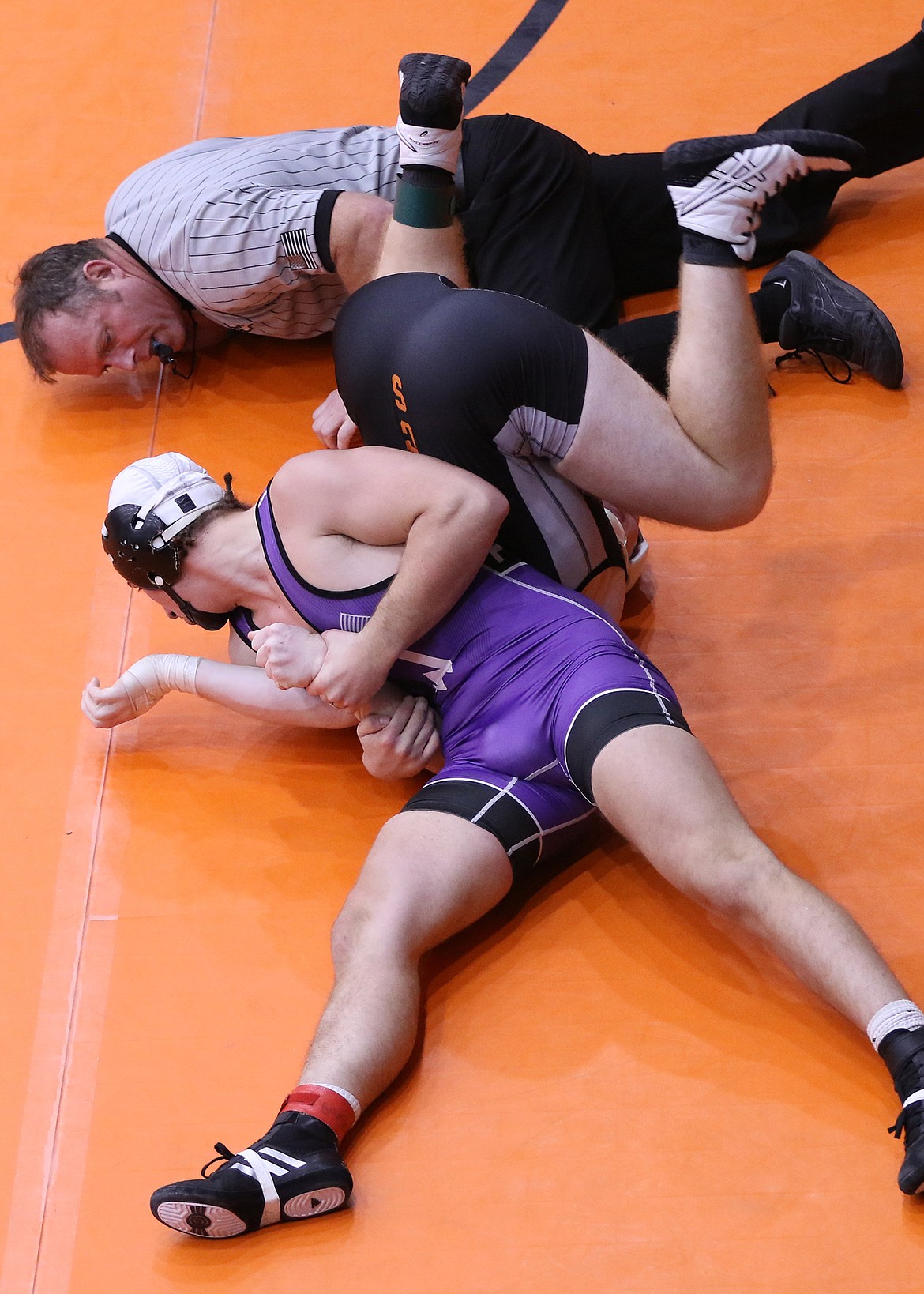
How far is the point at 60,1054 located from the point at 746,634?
5.80 feet

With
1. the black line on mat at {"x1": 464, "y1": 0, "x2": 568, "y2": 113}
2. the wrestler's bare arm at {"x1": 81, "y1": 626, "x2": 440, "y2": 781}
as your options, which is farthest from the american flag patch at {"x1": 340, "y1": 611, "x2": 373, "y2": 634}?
the black line on mat at {"x1": 464, "y1": 0, "x2": 568, "y2": 113}

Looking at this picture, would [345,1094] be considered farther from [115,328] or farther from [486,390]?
[115,328]

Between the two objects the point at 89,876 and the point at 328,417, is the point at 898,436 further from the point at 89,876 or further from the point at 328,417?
the point at 89,876

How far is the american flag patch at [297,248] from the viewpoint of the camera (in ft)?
12.2

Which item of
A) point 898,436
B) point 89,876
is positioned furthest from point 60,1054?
point 898,436

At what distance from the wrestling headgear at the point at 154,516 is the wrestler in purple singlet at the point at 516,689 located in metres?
0.17

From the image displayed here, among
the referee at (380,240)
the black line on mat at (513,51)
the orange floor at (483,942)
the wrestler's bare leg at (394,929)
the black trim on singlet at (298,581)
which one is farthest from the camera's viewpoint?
the black line on mat at (513,51)

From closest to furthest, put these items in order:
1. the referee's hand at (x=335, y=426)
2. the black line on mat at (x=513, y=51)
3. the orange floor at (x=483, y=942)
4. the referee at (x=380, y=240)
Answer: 1. the orange floor at (x=483, y=942)
2. the referee's hand at (x=335, y=426)
3. the referee at (x=380, y=240)
4. the black line on mat at (x=513, y=51)

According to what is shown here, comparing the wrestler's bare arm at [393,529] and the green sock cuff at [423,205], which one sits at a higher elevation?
the green sock cuff at [423,205]

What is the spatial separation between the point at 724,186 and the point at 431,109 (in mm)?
795

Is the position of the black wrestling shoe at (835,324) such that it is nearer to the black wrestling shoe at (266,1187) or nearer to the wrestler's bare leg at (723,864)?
the wrestler's bare leg at (723,864)

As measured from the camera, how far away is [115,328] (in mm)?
3977

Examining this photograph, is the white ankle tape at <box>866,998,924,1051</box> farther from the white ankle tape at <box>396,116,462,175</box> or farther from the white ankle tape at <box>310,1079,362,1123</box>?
the white ankle tape at <box>396,116,462,175</box>

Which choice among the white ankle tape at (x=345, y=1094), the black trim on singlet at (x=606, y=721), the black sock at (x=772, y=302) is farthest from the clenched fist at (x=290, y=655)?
the black sock at (x=772, y=302)
